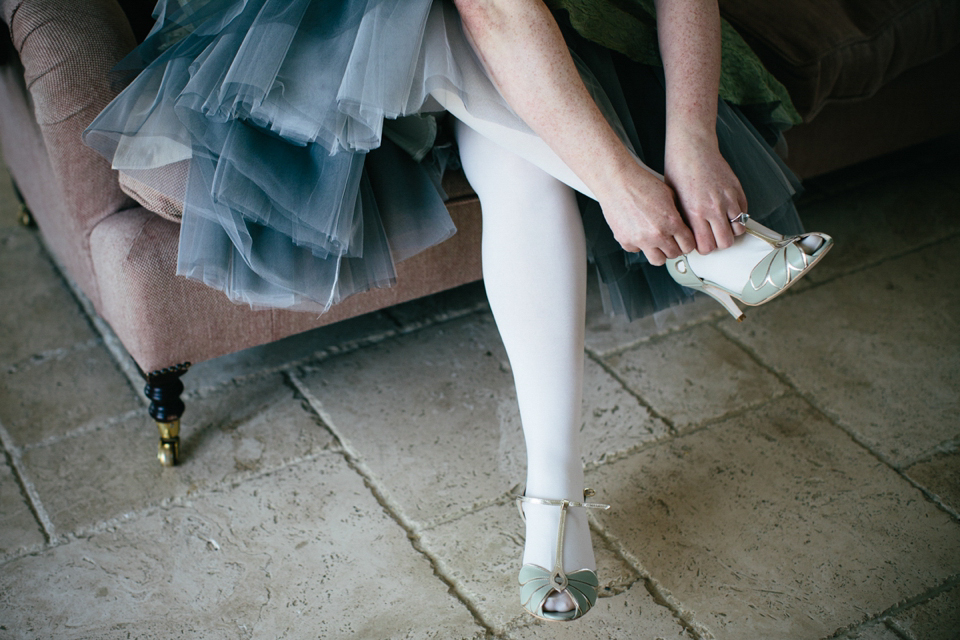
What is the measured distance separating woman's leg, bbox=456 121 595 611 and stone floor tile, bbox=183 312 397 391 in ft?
2.02

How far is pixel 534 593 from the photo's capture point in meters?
1.02

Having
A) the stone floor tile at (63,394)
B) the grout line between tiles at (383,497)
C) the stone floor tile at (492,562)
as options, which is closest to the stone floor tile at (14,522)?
the stone floor tile at (63,394)

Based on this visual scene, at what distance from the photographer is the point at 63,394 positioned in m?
1.50

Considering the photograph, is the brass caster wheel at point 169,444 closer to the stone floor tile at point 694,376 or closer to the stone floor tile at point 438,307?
the stone floor tile at point 438,307

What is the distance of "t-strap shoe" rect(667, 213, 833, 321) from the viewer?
97 centimetres

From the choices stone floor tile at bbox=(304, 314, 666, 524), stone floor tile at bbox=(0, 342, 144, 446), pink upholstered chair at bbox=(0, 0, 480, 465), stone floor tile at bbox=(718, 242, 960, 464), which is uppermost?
pink upholstered chair at bbox=(0, 0, 480, 465)

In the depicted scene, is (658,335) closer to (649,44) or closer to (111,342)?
Result: (649,44)

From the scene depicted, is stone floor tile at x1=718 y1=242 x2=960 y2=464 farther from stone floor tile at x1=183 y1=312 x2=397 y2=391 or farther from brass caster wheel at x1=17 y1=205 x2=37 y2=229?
brass caster wheel at x1=17 y1=205 x2=37 y2=229

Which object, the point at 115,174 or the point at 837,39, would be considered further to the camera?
the point at 837,39

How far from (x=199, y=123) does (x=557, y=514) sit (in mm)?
691

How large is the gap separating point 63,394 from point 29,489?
0.25m

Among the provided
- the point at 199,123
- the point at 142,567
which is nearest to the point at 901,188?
the point at 199,123

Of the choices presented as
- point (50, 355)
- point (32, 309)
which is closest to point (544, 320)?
point (50, 355)

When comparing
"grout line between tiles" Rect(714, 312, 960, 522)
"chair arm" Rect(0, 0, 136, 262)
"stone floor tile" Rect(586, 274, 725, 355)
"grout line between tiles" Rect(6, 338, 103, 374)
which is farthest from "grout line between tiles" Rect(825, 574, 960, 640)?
"grout line between tiles" Rect(6, 338, 103, 374)
